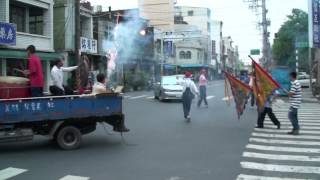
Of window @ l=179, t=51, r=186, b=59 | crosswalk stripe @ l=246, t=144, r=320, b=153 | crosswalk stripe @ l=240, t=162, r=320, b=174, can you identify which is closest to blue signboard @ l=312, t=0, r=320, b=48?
crosswalk stripe @ l=246, t=144, r=320, b=153

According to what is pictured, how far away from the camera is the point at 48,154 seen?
1075 centimetres

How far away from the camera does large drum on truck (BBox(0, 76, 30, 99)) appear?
35.5 ft

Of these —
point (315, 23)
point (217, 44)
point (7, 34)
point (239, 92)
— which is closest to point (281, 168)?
point (239, 92)

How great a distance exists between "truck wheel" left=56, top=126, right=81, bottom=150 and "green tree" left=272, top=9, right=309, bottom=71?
162ft

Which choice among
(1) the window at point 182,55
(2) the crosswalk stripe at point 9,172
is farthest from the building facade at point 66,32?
(1) the window at point 182,55

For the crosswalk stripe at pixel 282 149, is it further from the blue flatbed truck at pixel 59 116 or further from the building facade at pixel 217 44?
the building facade at pixel 217 44

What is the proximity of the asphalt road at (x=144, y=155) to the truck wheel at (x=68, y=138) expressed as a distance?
0.19 metres

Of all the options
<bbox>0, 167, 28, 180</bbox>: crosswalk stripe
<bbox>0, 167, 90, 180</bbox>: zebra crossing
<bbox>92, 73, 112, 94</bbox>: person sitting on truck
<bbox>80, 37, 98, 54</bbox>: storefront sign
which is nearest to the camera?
<bbox>0, 167, 90, 180</bbox>: zebra crossing

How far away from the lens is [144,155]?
10.5m

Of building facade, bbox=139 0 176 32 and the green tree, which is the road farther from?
building facade, bbox=139 0 176 32

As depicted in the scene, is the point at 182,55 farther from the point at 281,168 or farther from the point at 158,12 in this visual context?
the point at 281,168

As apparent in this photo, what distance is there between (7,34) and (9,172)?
62.6 ft

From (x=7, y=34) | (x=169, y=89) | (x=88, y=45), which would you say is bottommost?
(x=169, y=89)

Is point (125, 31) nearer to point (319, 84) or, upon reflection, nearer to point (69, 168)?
point (319, 84)
